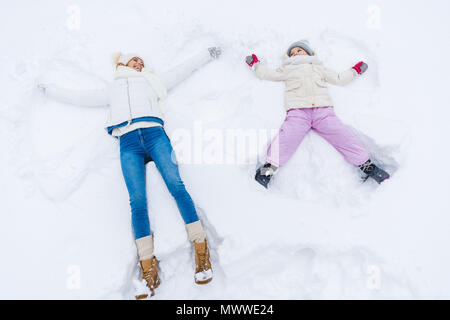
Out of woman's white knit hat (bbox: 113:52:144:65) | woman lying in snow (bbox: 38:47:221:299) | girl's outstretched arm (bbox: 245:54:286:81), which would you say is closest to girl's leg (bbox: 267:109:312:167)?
girl's outstretched arm (bbox: 245:54:286:81)

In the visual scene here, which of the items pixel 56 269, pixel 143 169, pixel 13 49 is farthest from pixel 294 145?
pixel 13 49

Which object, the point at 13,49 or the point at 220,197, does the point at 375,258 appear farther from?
the point at 13,49

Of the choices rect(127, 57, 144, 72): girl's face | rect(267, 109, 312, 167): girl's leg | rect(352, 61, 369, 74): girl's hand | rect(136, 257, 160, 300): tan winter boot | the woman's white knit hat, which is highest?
the woman's white knit hat

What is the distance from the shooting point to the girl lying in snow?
2.05m

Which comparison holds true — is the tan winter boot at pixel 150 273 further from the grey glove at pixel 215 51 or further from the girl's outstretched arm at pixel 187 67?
the grey glove at pixel 215 51

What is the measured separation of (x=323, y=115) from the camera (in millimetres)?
2148

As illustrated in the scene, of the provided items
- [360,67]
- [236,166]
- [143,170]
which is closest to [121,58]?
[143,170]

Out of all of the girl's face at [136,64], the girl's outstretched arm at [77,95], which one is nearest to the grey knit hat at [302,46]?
the girl's face at [136,64]

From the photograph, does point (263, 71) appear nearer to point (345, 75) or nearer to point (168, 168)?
point (345, 75)

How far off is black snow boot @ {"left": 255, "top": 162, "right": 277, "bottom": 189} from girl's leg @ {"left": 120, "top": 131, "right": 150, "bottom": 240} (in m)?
0.93

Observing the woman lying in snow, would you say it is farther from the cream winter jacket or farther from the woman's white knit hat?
the cream winter jacket

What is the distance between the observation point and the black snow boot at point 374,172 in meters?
2.00

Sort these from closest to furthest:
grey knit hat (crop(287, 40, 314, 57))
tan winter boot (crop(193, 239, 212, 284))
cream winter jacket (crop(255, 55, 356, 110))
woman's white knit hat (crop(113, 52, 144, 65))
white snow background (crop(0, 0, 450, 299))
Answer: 1. tan winter boot (crop(193, 239, 212, 284))
2. white snow background (crop(0, 0, 450, 299))
3. cream winter jacket (crop(255, 55, 356, 110))
4. woman's white knit hat (crop(113, 52, 144, 65))
5. grey knit hat (crop(287, 40, 314, 57))

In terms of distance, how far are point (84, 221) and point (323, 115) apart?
2201 millimetres
